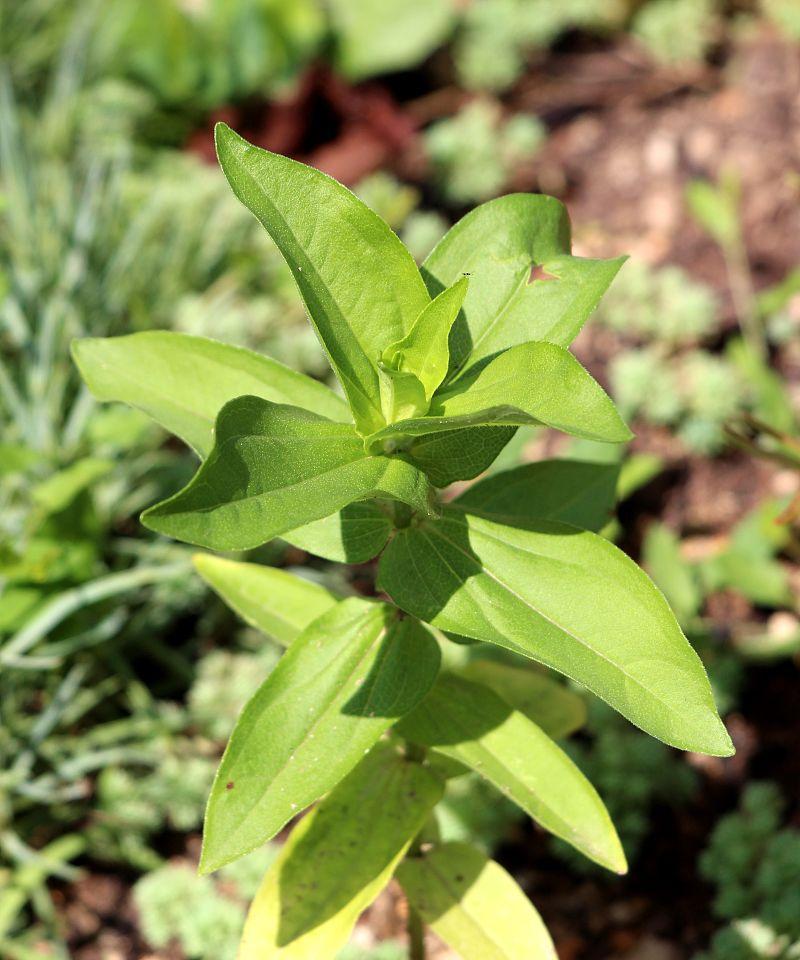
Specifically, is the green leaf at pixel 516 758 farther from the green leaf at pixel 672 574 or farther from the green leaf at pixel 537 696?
the green leaf at pixel 672 574

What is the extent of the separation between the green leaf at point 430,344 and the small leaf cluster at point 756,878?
3.95 feet

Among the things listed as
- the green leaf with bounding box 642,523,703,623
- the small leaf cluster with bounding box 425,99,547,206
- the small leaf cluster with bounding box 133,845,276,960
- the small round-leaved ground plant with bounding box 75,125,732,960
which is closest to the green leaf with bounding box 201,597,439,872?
the small round-leaved ground plant with bounding box 75,125,732,960

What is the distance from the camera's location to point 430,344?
3.92 ft

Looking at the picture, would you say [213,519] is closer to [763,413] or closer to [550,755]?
[550,755]

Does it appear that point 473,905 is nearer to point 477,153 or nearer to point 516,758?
point 516,758

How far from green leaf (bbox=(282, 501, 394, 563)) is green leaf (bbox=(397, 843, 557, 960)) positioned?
64 centimetres

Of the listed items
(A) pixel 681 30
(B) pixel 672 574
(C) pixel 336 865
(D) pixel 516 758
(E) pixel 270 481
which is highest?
(E) pixel 270 481

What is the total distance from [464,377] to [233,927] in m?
1.28

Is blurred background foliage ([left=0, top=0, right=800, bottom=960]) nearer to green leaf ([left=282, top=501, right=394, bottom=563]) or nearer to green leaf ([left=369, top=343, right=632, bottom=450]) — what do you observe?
green leaf ([left=282, top=501, right=394, bottom=563])

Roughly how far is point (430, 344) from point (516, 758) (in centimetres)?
59

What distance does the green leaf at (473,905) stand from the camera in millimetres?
1580

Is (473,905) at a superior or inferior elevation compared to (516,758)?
inferior

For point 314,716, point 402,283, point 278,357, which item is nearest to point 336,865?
point 314,716

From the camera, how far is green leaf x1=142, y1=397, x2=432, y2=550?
978 mm
